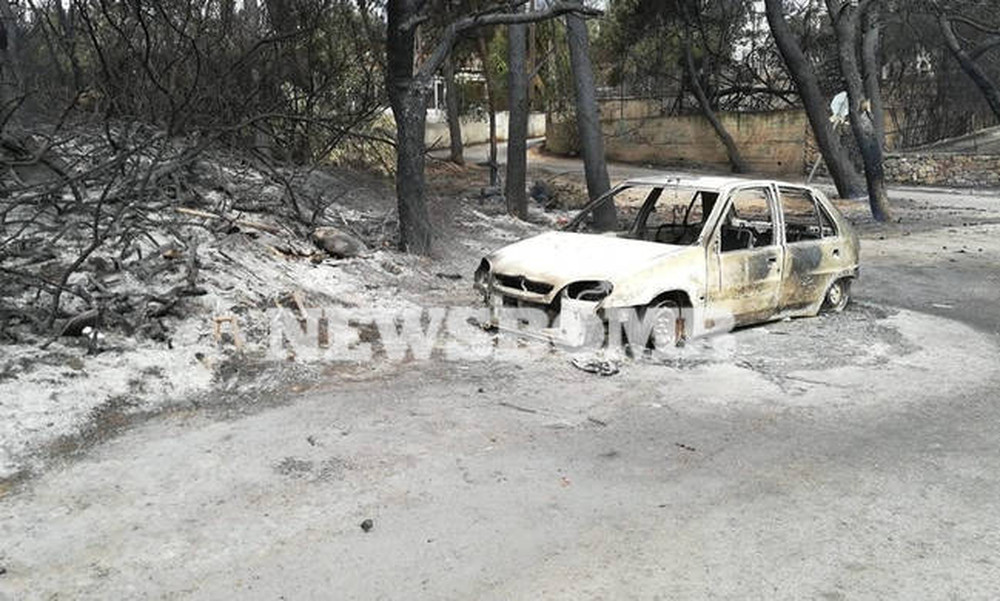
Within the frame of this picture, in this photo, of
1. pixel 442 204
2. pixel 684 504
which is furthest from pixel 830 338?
pixel 442 204

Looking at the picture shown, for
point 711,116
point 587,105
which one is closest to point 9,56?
point 587,105

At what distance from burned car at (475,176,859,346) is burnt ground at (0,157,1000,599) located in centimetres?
39

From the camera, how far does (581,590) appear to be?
11.8 ft

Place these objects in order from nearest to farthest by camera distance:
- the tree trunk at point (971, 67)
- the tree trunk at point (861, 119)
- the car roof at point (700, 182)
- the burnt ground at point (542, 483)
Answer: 1. the burnt ground at point (542, 483)
2. the car roof at point (700, 182)
3. the tree trunk at point (861, 119)
4. the tree trunk at point (971, 67)

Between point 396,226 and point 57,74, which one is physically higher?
point 57,74

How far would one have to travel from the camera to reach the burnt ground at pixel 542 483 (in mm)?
3736

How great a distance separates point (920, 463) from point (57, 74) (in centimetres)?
1213

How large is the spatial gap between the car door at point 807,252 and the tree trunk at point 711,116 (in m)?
20.9

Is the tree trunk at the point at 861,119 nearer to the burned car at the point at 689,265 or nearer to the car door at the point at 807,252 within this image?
the burned car at the point at 689,265

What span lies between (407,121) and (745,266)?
15.7ft

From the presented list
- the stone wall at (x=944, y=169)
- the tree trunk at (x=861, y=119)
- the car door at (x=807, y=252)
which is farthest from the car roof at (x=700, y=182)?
the stone wall at (x=944, y=169)

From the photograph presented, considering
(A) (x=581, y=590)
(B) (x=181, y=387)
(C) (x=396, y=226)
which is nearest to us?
(A) (x=581, y=590)

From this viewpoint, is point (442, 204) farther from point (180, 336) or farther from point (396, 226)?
point (180, 336)

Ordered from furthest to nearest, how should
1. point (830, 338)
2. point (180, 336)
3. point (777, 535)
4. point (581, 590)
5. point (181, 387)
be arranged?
point (830, 338) < point (180, 336) < point (181, 387) < point (777, 535) < point (581, 590)
